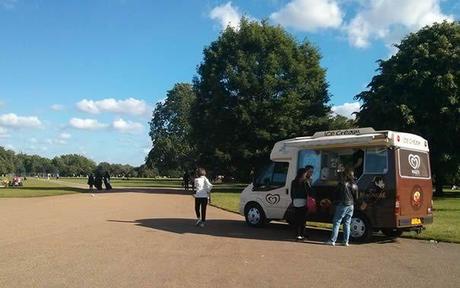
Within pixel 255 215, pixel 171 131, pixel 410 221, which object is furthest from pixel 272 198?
pixel 171 131

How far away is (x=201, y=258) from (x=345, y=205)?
409cm

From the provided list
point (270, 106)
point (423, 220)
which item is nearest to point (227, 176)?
point (270, 106)

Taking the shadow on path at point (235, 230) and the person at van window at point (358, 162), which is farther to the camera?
the shadow on path at point (235, 230)

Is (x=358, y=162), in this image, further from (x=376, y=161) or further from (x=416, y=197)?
(x=416, y=197)

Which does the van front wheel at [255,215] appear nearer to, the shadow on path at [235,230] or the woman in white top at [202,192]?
the shadow on path at [235,230]

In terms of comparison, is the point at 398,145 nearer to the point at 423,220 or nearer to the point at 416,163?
the point at 416,163

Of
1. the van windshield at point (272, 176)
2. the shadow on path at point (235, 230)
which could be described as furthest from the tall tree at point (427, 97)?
the van windshield at point (272, 176)

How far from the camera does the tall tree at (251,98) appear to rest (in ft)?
146

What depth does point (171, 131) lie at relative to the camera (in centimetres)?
9538

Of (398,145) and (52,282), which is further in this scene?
(398,145)

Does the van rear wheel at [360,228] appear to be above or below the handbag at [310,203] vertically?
below

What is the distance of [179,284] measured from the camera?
27.4ft

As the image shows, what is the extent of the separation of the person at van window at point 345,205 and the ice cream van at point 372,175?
0.48 m

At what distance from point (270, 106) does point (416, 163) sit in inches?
1234
